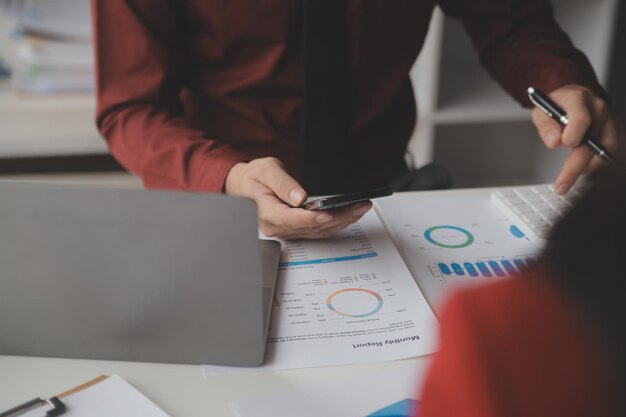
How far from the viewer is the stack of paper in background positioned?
1.69 m

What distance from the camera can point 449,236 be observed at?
0.84m

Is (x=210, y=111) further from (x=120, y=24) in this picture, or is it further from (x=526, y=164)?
(x=526, y=164)

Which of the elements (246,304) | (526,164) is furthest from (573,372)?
(526,164)

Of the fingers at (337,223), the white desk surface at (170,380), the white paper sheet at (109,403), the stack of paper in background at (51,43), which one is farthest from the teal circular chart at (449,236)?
the stack of paper in background at (51,43)

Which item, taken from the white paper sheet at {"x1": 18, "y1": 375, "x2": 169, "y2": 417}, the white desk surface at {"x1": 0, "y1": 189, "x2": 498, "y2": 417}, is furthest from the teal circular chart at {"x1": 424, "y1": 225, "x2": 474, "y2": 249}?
the white paper sheet at {"x1": 18, "y1": 375, "x2": 169, "y2": 417}

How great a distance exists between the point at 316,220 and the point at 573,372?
0.44m

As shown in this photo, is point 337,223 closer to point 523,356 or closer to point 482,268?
point 482,268

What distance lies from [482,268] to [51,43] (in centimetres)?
137

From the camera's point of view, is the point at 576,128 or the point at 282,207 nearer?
the point at 282,207

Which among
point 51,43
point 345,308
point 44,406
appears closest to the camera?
point 44,406

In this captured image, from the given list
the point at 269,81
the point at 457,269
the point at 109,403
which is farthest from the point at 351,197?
the point at 269,81

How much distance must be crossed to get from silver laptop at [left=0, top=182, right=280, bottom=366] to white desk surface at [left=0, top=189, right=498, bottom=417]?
0.03 feet

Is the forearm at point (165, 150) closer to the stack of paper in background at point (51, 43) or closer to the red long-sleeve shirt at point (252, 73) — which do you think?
the red long-sleeve shirt at point (252, 73)

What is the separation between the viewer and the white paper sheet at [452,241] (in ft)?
2.46
